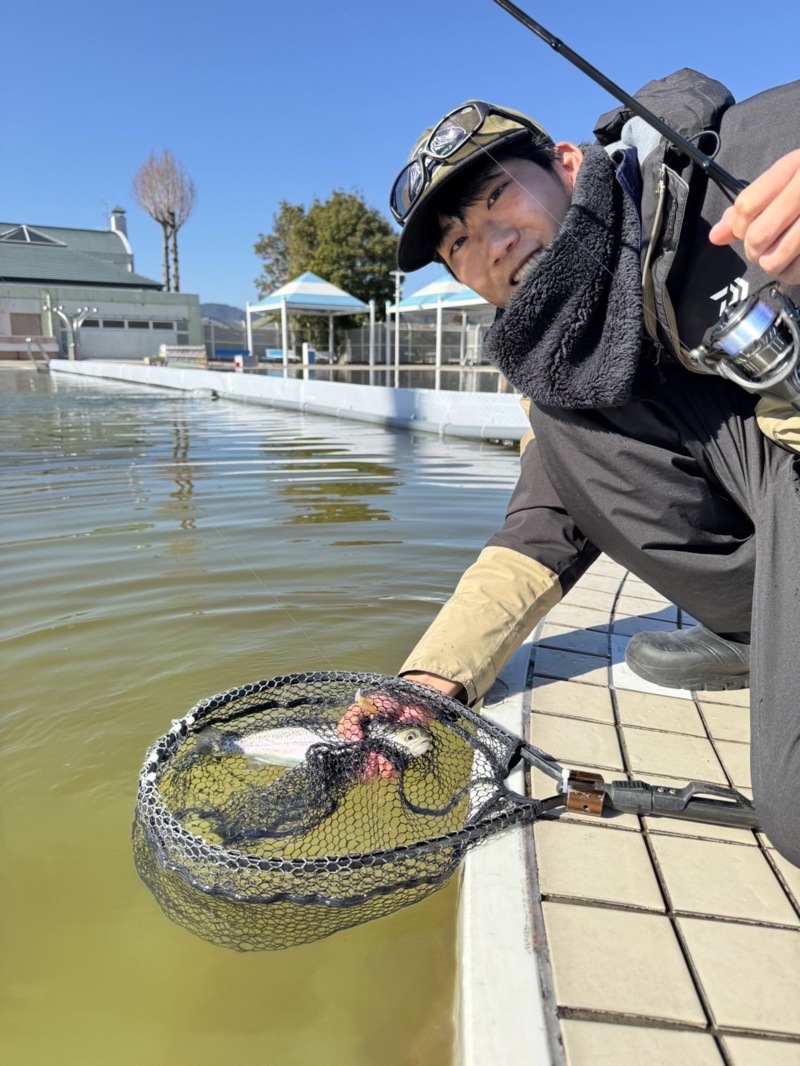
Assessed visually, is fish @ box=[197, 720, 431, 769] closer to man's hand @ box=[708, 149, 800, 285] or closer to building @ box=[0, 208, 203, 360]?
man's hand @ box=[708, 149, 800, 285]

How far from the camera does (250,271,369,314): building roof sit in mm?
21859

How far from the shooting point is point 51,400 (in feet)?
49.7

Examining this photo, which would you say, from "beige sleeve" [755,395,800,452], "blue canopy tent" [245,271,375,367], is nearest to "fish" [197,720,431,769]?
"beige sleeve" [755,395,800,452]

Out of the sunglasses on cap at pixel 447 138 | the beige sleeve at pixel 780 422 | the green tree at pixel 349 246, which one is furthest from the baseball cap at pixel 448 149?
the green tree at pixel 349 246

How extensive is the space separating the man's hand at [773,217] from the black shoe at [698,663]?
131 centimetres

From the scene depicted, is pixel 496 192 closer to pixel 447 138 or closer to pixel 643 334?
pixel 447 138

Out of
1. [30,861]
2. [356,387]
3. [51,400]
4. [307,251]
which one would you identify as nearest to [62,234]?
[307,251]

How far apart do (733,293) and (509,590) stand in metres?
1.05

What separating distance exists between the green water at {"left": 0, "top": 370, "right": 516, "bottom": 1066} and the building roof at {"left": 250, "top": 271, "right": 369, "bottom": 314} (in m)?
15.6

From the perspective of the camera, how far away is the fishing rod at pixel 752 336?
1396mm

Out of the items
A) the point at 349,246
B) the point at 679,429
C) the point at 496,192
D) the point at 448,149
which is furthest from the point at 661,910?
the point at 349,246

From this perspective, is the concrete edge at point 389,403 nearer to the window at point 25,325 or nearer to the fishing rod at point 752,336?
the fishing rod at point 752,336

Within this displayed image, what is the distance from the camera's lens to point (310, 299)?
71.8 ft

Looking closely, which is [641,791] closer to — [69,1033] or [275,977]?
[275,977]
